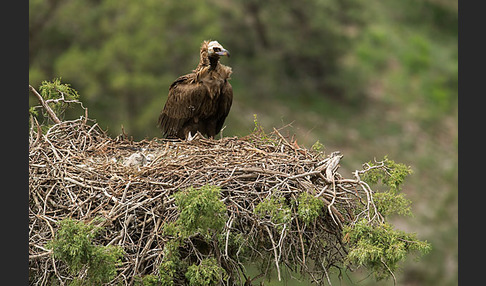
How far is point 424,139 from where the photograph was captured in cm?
2461

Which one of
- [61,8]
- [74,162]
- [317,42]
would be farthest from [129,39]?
[74,162]

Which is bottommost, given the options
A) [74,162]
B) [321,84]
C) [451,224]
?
[74,162]

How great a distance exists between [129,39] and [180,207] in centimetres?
1338

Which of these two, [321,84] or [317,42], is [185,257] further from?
[321,84]

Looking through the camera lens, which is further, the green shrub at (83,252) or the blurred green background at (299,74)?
the blurred green background at (299,74)

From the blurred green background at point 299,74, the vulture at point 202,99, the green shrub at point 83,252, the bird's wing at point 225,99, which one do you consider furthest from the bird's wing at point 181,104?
the blurred green background at point 299,74

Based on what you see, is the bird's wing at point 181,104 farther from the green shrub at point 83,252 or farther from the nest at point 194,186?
the green shrub at point 83,252

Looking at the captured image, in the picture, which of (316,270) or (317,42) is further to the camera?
(317,42)

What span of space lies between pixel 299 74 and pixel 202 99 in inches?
537

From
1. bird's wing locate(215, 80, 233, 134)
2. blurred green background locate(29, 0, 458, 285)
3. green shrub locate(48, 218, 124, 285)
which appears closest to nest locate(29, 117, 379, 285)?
green shrub locate(48, 218, 124, 285)

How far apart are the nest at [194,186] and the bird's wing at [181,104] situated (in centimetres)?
127

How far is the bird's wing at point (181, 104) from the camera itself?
1026cm

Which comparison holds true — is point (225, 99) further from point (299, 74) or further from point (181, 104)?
point (299, 74)

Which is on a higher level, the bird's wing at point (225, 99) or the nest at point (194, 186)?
the bird's wing at point (225, 99)
